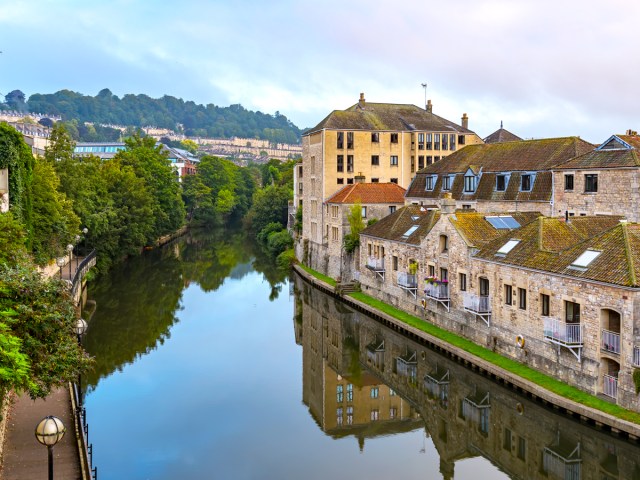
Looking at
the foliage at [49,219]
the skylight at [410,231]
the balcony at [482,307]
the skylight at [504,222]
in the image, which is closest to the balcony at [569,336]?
the balcony at [482,307]

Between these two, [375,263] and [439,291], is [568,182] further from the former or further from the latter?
[375,263]

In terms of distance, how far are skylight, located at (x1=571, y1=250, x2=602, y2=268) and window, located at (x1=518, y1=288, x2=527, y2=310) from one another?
3.15 metres

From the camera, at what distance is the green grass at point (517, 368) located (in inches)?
891

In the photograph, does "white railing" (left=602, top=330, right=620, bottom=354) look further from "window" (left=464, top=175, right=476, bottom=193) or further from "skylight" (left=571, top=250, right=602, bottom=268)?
"window" (left=464, top=175, right=476, bottom=193)

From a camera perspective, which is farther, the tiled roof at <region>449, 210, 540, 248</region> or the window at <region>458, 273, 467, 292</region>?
the window at <region>458, 273, 467, 292</region>

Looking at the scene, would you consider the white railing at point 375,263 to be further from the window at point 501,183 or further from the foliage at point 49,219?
the foliage at point 49,219

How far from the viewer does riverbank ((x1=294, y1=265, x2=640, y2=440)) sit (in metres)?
22.0

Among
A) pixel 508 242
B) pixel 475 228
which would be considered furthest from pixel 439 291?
pixel 508 242

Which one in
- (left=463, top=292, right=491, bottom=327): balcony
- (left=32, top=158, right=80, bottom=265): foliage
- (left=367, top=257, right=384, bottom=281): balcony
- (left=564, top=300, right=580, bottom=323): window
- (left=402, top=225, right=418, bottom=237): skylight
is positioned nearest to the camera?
(left=564, top=300, right=580, bottom=323): window

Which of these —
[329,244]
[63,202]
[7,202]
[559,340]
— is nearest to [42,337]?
[559,340]

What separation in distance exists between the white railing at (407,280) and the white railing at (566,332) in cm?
1360

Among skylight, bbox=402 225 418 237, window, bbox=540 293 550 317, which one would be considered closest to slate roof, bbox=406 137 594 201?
skylight, bbox=402 225 418 237

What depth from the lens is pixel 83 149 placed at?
17500 cm

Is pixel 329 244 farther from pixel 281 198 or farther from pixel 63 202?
pixel 281 198
